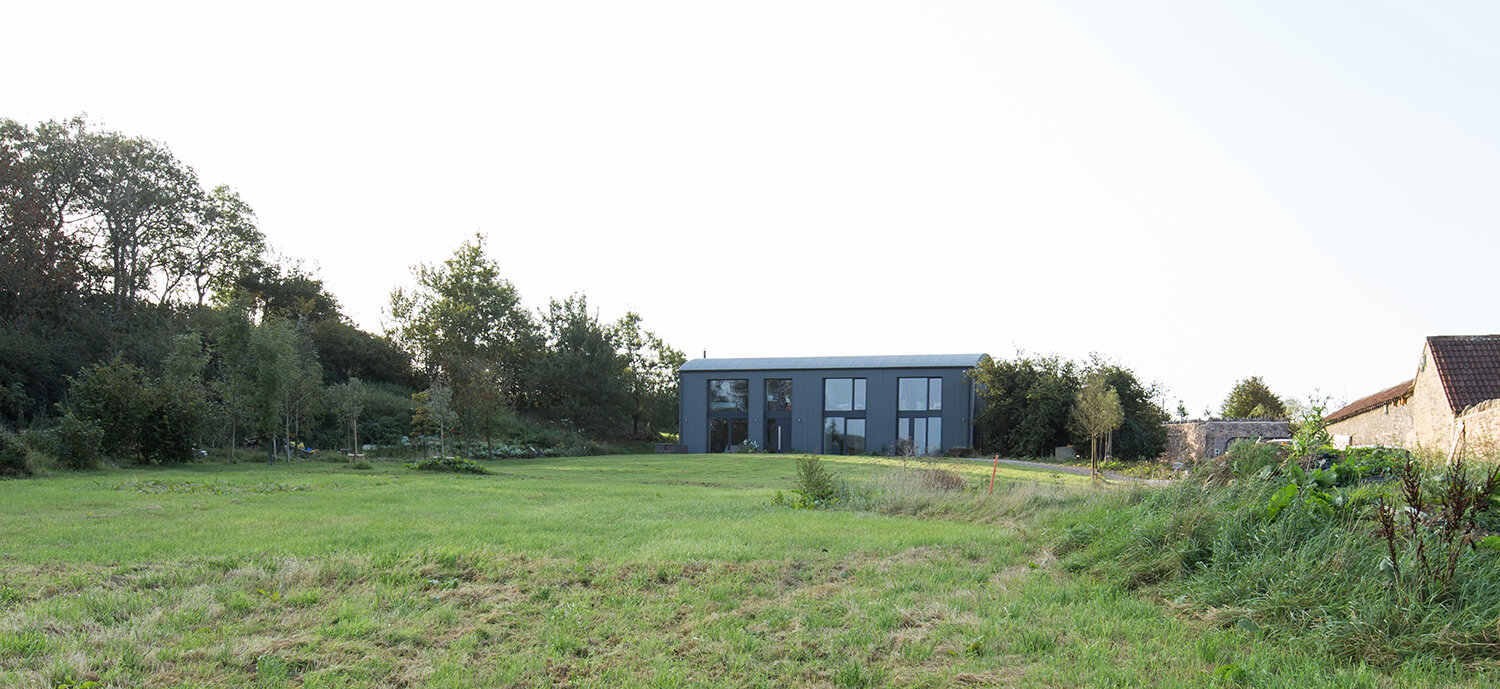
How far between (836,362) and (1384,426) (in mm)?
19505

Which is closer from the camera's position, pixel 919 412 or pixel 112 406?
pixel 112 406

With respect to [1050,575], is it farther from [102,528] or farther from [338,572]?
[102,528]

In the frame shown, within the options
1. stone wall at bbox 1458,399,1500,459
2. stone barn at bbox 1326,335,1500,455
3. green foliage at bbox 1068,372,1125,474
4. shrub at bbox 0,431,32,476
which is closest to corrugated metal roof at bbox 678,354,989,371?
green foliage at bbox 1068,372,1125,474

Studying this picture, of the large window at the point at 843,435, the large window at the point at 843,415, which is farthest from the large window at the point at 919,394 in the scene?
the large window at the point at 843,435

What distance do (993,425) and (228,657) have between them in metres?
30.6

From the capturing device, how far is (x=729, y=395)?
37.3 metres

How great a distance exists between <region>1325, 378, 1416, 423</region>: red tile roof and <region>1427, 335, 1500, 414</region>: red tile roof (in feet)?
8.07

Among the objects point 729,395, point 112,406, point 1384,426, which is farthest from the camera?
point 729,395

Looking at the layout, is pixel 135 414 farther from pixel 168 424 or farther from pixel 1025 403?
pixel 1025 403

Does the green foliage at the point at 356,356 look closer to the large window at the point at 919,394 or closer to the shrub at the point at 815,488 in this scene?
the large window at the point at 919,394

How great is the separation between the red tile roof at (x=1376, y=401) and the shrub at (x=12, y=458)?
28.2 m

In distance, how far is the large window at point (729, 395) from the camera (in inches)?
1460

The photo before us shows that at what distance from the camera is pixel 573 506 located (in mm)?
10078

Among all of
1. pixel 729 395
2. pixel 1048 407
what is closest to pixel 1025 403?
pixel 1048 407
